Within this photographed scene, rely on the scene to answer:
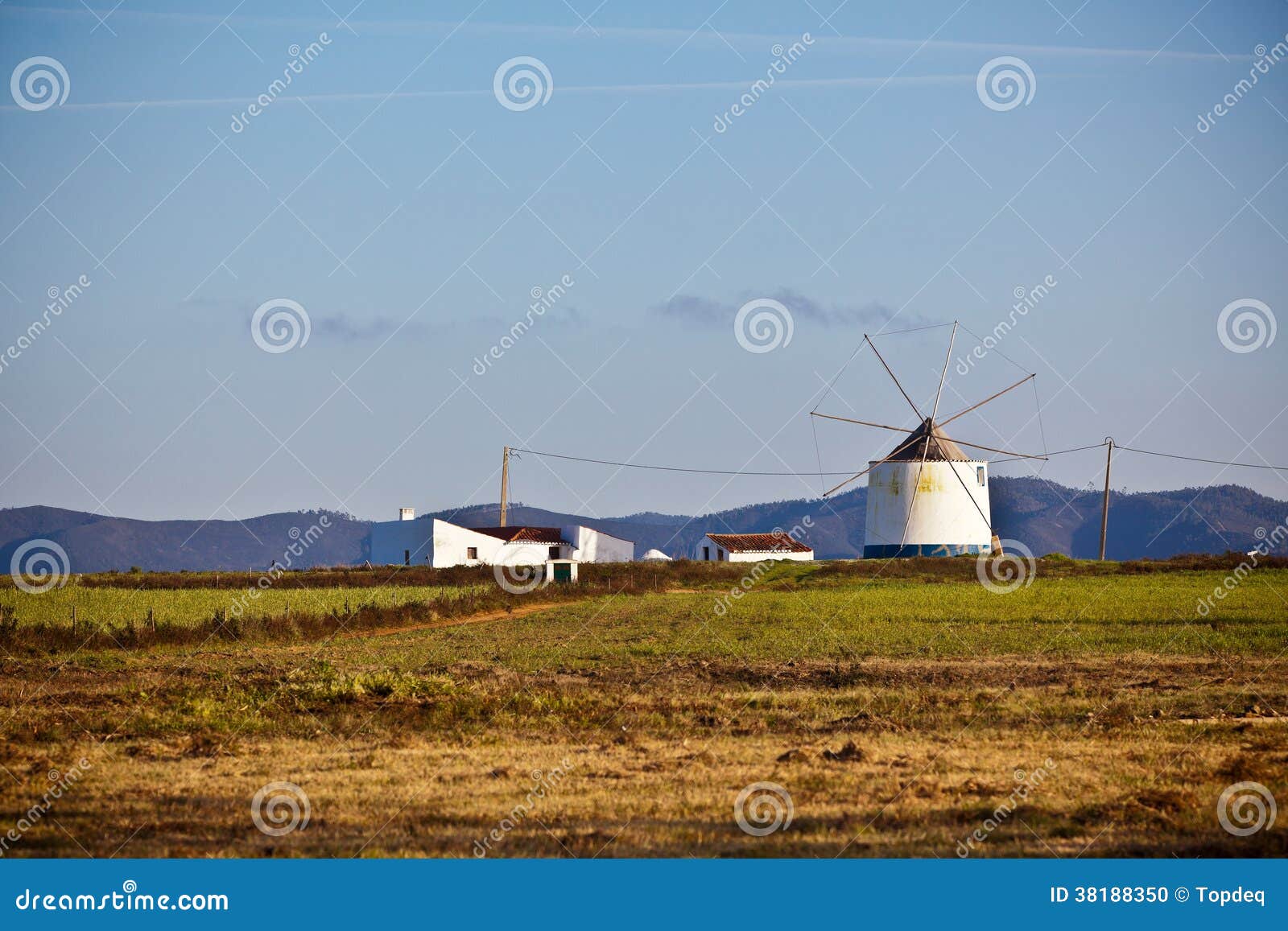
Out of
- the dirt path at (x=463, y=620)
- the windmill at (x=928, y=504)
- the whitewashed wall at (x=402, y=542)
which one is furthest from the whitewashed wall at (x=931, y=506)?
the dirt path at (x=463, y=620)

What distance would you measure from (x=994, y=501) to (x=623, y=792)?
85436 mm

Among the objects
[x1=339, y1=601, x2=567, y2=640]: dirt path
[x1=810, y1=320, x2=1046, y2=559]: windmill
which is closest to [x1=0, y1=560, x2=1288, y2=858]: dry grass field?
[x1=339, y1=601, x2=567, y2=640]: dirt path

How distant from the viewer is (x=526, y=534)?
85.8 m

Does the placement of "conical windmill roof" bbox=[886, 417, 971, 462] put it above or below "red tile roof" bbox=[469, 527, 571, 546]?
above

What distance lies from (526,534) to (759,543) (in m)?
16.9

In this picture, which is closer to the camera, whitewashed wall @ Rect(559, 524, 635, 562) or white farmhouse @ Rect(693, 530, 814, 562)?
whitewashed wall @ Rect(559, 524, 635, 562)

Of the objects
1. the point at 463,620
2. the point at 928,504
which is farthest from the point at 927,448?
the point at 463,620

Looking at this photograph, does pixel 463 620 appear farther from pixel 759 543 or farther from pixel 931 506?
pixel 759 543

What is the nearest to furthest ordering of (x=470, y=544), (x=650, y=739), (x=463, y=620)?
(x=650, y=739) → (x=463, y=620) → (x=470, y=544)

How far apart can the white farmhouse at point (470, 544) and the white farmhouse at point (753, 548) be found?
8162 millimetres

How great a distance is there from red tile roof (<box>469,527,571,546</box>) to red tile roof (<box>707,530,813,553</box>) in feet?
37.7

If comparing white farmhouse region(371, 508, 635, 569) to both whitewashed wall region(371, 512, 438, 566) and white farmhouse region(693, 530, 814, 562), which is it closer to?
whitewashed wall region(371, 512, 438, 566)

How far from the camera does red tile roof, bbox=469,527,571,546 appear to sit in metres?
84.2

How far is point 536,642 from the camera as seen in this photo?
32.0 m
